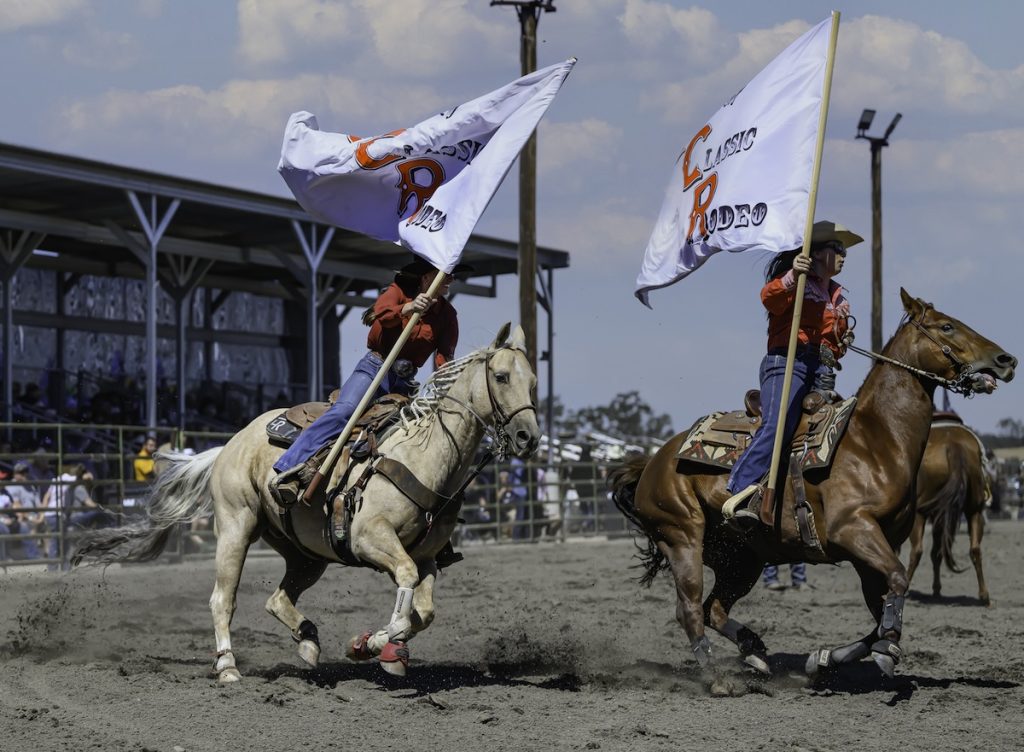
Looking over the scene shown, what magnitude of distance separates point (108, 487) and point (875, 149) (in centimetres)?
2304

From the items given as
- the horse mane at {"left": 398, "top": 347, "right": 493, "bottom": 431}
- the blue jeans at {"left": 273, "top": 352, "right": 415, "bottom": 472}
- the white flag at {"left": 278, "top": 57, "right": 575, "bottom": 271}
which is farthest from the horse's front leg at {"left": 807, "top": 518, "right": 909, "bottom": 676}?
the blue jeans at {"left": 273, "top": 352, "right": 415, "bottom": 472}

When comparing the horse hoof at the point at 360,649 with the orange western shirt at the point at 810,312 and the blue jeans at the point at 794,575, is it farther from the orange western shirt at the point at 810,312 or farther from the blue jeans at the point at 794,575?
the blue jeans at the point at 794,575

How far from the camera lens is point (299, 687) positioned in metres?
7.66

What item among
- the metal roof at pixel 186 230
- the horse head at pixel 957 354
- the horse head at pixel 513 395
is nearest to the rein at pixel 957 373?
the horse head at pixel 957 354

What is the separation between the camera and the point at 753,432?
814 cm

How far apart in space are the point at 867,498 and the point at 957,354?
99cm

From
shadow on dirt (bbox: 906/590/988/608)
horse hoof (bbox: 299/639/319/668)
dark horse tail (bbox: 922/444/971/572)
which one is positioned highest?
dark horse tail (bbox: 922/444/971/572)

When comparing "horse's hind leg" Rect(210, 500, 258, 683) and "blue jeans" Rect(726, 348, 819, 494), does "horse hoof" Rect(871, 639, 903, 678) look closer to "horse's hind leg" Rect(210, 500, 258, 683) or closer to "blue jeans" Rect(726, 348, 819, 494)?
"blue jeans" Rect(726, 348, 819, 494)

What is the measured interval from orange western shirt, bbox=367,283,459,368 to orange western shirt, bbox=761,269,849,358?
197 centimetres

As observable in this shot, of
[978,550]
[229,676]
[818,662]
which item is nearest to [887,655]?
[818,662]

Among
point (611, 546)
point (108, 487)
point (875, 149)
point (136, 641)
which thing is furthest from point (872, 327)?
point (136, 641)

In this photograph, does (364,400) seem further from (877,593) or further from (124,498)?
(124,498)

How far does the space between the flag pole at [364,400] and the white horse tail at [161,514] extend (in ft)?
5.12

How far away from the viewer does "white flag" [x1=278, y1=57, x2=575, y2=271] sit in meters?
8.48
